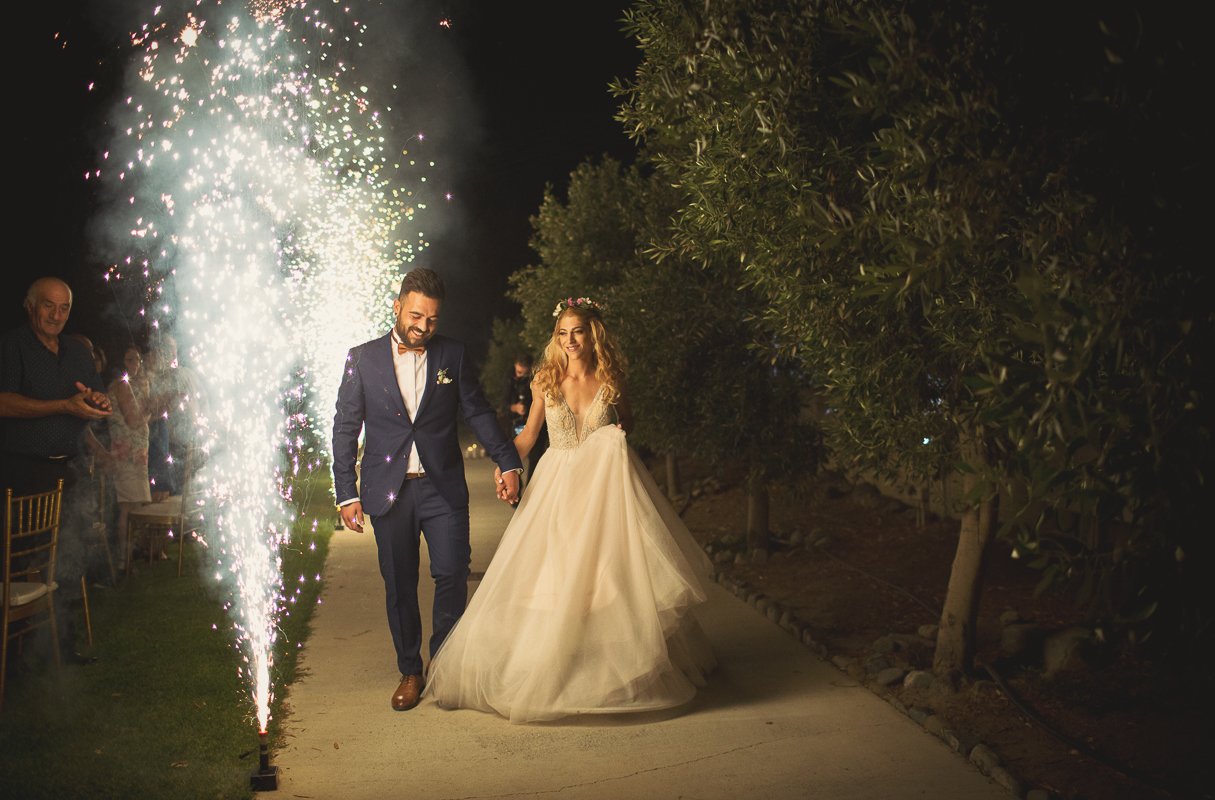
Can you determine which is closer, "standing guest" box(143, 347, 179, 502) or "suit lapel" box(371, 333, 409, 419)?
"suit lapel" box(371, 333, 409, 419)

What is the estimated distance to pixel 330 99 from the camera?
13.0 meters

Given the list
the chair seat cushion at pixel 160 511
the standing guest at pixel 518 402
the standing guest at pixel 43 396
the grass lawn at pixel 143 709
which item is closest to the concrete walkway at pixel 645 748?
the grass lawn at pixel 143 709

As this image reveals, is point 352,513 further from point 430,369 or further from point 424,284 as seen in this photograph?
point 424,284

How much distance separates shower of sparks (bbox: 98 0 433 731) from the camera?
9.55 m

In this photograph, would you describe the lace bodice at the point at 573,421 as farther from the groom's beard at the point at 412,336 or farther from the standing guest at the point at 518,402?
the standing guest at the point at 518,402

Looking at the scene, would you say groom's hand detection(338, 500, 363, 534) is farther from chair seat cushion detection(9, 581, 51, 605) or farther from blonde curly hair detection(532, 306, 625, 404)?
chair seat cushion detection(9, 581, 51, 605)

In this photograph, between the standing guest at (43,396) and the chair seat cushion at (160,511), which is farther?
the chair seat cushion at (160,511)

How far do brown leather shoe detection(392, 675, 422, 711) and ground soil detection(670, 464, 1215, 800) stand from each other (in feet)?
9.23

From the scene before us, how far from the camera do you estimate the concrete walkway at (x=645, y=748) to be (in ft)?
17.1

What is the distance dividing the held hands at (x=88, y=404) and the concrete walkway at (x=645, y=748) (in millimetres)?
2136

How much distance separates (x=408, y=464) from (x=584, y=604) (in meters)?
1.33

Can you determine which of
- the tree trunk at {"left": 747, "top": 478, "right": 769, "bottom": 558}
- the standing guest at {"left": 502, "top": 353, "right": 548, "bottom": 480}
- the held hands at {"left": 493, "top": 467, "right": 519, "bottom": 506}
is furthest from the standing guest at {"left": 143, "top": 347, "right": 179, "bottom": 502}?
the tree trunk at {"left": 747, "top": 478, "right": 769, "bottom": 558}

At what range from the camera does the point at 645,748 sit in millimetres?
5727

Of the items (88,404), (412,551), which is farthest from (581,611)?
(88,404)
